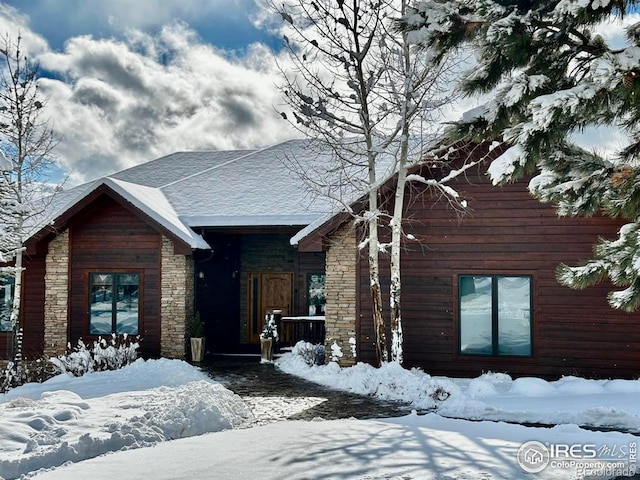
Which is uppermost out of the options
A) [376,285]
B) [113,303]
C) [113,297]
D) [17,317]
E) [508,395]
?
[376,285]

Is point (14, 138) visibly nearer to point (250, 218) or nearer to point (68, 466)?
point (250, 218)

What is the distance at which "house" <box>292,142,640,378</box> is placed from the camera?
12.4 meters

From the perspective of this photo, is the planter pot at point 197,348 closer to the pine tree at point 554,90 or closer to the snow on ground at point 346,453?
the snow on ground at point 346,453

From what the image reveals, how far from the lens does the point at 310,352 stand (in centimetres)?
1447

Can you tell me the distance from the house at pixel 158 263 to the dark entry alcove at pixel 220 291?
29 millimetres

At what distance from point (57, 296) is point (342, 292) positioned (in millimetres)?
7311

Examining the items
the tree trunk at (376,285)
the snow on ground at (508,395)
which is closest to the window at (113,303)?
the snow on ground at (508,395)

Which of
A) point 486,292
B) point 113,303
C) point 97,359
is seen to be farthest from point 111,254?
point 486,292

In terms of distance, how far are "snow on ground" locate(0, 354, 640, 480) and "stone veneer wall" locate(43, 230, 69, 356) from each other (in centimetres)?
403

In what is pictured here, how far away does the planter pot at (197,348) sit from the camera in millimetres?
14953

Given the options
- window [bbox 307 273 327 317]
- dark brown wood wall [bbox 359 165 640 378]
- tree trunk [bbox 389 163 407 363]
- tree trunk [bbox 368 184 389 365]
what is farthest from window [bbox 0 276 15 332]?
tree trunk [bbox 389 163 407 363]

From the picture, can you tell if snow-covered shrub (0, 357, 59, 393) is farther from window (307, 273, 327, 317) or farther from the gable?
window (307, 273, 327, 317)

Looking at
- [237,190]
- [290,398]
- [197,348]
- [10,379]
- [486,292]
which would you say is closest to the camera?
[290,398]

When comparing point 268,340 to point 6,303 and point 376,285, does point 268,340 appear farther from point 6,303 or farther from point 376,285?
point 6,303
